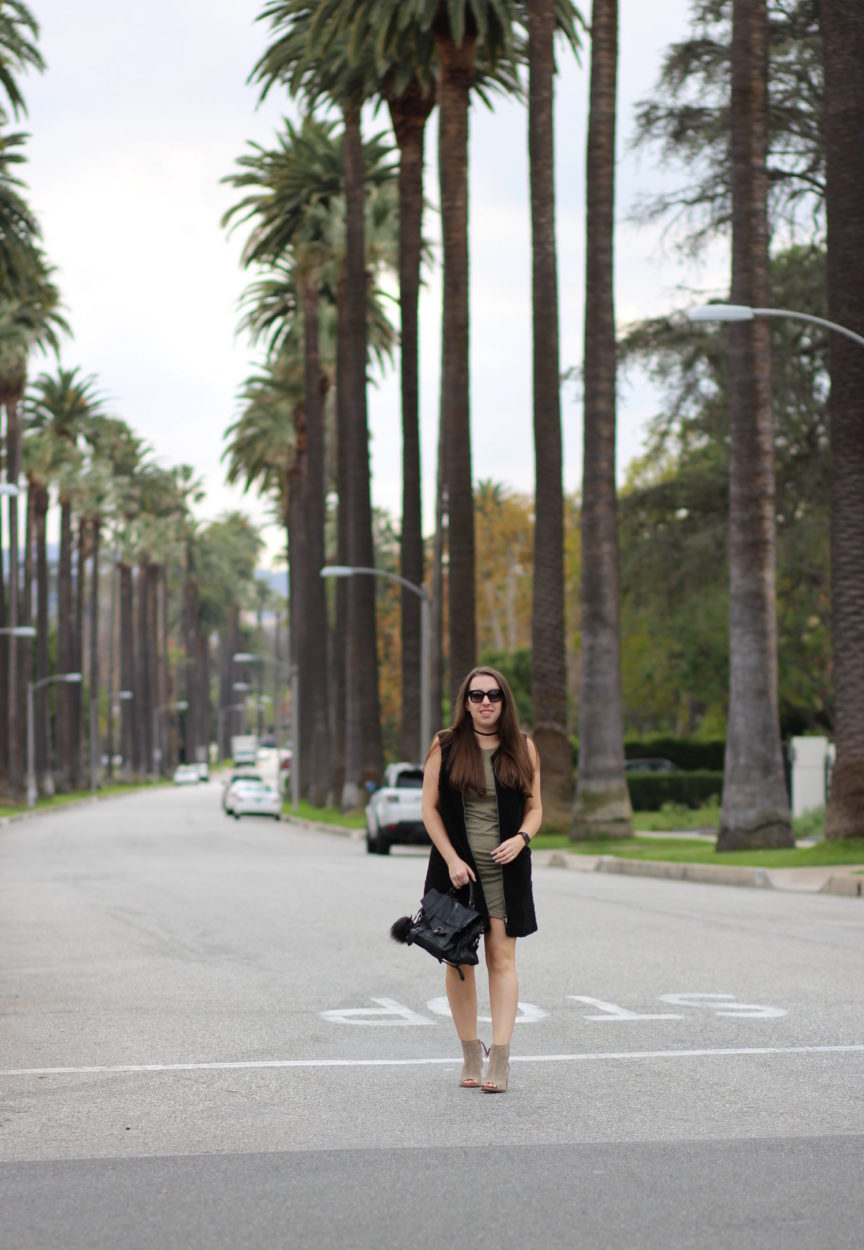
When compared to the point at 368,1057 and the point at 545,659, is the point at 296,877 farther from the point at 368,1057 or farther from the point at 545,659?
the point at 368,1057

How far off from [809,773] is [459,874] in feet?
118

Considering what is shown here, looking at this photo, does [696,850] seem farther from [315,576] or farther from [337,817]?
[315,576]

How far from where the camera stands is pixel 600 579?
35.2m

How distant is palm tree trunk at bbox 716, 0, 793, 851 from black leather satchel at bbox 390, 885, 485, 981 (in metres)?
21.0

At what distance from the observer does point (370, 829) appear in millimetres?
39312

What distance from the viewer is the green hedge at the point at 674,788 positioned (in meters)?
57.8

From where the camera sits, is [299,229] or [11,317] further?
[11,317]

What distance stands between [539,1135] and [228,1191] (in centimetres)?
155

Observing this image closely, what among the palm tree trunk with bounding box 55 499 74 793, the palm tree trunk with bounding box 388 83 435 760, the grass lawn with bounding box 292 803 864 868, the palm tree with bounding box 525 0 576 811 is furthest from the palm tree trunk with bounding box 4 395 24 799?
the palm tree with bounding box 525 0 576 811

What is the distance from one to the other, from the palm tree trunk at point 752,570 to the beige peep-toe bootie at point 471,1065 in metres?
20.6

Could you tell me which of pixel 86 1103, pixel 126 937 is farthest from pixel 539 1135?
pixel 126 937

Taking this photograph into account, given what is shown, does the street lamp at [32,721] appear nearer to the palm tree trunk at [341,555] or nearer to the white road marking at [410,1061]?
the palm tree trunk at [341,555]

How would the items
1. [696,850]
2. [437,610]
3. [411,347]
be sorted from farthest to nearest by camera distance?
1. [437,610]
2. [411,347]
3. [696,850]

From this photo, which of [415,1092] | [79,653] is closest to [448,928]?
[415,1092]
